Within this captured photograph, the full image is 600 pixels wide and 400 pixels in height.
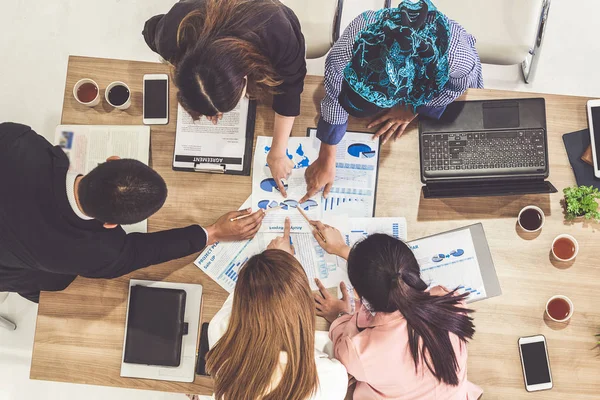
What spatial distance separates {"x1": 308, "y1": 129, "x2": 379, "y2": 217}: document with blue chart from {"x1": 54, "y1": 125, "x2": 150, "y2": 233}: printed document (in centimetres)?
60

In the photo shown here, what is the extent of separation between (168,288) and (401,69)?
91cm

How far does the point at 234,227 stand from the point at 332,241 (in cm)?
30

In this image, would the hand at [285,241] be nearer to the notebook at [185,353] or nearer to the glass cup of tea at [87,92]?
the notebook at [185,353]

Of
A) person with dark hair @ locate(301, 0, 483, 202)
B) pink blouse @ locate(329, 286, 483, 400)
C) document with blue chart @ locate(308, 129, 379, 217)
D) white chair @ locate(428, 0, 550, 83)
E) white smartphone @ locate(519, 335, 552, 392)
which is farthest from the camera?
white chair @ locate(428, 0, 550, 83)

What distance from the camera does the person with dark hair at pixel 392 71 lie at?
3.43ft

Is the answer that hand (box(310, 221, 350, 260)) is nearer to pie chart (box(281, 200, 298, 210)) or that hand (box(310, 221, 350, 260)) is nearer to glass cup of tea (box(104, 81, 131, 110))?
pie chart (box(281, 200, 298, 210))

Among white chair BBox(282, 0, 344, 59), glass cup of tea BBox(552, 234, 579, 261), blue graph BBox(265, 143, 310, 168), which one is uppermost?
white chair BBox(282, 0, 344, 59)

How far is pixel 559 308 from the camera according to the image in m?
1.39

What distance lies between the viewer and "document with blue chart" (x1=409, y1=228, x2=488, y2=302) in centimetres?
143

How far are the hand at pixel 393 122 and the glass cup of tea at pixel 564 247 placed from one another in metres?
0.55

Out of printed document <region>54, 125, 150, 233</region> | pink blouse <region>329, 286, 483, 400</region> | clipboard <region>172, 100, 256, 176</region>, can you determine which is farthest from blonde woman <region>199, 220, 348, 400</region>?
printed document <region>54, 125, 150, 233</region>

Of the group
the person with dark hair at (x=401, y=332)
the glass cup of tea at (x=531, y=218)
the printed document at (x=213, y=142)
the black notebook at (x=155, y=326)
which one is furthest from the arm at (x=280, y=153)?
the glass cup of tea at (x=531, y=218)

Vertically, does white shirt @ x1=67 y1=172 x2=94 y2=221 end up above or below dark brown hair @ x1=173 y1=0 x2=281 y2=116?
below

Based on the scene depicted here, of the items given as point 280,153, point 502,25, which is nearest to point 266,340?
point 280,153
